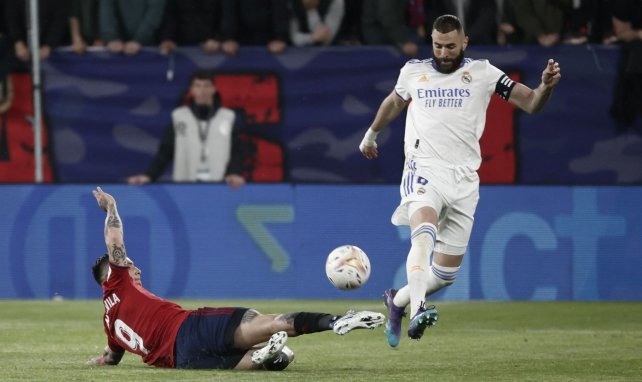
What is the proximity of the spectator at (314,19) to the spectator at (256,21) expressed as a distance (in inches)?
5.2

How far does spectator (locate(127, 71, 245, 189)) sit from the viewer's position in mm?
17047

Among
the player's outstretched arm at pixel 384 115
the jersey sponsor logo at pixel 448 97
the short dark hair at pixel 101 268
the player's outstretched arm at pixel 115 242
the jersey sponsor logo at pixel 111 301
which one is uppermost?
the jersey sponsor logo at pixel 448 97

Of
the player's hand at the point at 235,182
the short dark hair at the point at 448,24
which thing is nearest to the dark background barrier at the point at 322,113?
the player's hand at the point at 235,182

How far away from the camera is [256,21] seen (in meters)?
17.3

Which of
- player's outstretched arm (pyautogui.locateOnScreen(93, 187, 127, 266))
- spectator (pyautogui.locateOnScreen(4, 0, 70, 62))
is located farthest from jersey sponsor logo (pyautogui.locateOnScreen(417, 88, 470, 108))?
spectator (pyautogui.locateOnScreen(4, 0, 70, 62))

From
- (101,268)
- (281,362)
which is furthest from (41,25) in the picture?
(281,362)

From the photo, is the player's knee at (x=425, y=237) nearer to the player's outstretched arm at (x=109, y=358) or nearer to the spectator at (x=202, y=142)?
the player's outstretched arm at (x=109, y=358)

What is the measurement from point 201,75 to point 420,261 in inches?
304

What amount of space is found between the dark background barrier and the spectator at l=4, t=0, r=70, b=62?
206mm

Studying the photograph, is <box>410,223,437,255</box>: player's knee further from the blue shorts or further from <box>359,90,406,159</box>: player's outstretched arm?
the blue shorts

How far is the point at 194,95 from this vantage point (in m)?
17.1

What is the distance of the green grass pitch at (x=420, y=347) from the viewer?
30.9 ft

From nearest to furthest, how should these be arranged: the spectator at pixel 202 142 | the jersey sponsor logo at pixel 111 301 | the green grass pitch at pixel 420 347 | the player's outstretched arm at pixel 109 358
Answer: the green grass pitch at pixel 420 347 < the jersey sponsor logo at pixel 111 301 < the player's outstretched arm at pixel 109 358 < the spectator at pixel 202 142

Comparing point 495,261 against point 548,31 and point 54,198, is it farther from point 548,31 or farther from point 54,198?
point 54,198
